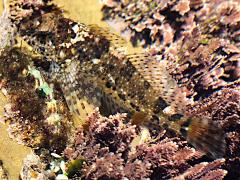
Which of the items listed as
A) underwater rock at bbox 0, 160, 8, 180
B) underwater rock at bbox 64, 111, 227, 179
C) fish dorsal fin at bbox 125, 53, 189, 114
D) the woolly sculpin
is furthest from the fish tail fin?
underwater rock at bbox 0, 160, 8, 180

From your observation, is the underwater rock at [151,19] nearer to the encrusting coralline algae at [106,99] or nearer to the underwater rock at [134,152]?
the encrusting coralline algae at [106,99]

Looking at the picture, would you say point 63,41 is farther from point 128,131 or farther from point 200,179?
point 200,179

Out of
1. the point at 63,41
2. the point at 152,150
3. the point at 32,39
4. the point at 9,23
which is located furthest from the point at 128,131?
the point at 9,23

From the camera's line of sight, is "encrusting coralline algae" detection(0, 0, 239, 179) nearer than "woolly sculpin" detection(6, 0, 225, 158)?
Yes

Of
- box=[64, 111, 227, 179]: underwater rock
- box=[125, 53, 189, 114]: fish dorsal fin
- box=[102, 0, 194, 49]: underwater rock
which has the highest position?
box=[102, 0, 194, 49]: underwater rock

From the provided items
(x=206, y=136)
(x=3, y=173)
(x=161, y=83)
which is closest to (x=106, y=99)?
(x=161, y=83)

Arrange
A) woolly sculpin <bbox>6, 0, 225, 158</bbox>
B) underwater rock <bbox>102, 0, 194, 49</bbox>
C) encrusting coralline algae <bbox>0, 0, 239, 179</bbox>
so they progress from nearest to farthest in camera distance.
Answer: encrusting coralline algae <bbox>0, 0, 239, 179</bbox>, woolly sculpin <bbox>6, 0, 225, 158</bbox>, underwater rock <bbox>102, 0, 194, 49</bbox>

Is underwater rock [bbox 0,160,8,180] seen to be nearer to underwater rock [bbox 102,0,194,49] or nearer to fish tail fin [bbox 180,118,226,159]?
fish tail fin [bbox 180,118,226,159]
